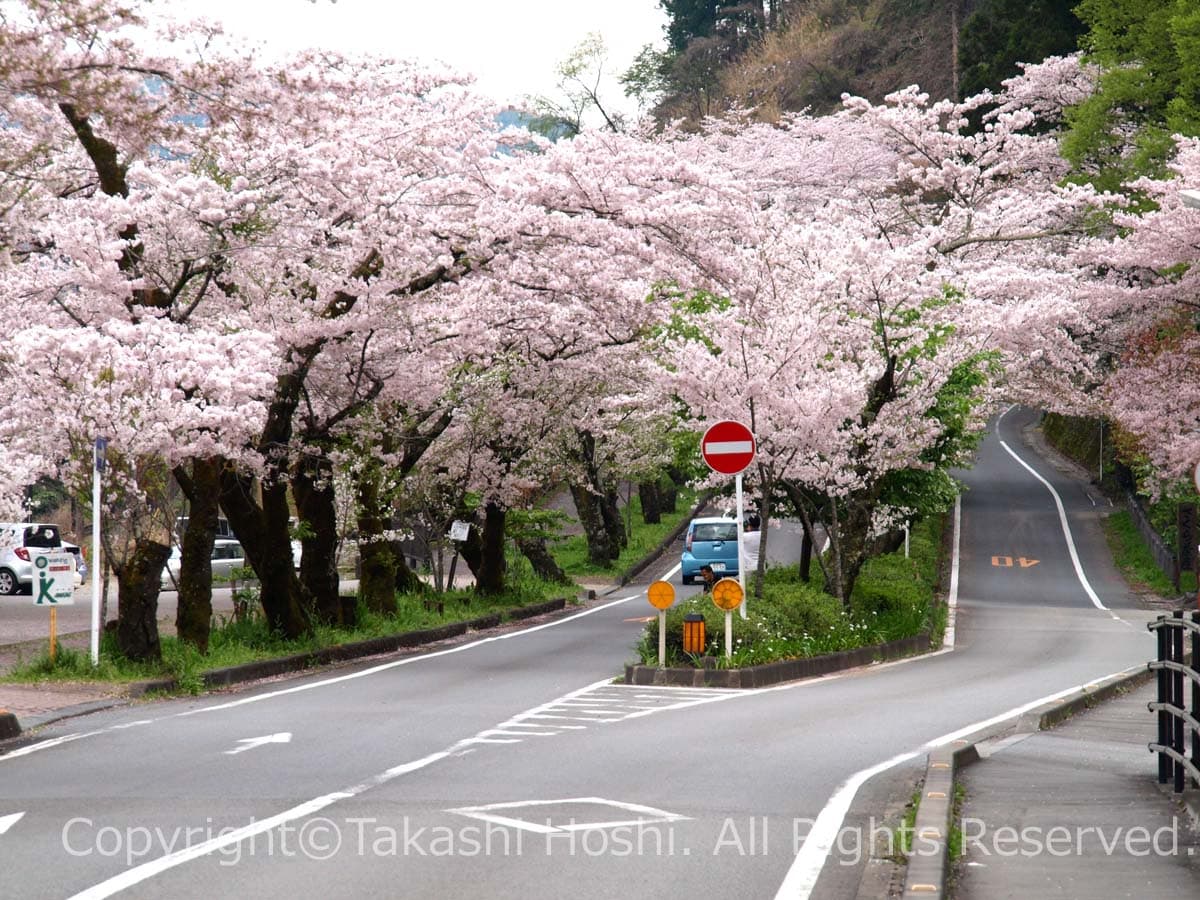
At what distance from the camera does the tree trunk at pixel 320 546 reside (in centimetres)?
2298

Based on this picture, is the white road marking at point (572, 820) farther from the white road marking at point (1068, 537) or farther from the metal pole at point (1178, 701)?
the white road marking at point (1068, 537)

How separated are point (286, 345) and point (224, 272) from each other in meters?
1.57

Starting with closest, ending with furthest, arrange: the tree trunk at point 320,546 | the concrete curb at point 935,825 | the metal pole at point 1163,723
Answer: the concrete curb at point 935,825 < the metal pole at point 1163,723 < the tree trunk at point 320,546

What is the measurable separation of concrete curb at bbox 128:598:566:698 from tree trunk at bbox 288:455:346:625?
3.21 feet

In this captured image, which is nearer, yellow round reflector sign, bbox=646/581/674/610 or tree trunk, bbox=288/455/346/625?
yellow round reflector sign, bbox=646/581/674/610

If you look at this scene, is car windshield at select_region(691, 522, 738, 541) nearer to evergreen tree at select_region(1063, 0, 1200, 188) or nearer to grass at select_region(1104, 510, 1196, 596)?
grass at select_region(1104, 510, 1196, 596)

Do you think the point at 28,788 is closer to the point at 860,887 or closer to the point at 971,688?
the point at 860,887

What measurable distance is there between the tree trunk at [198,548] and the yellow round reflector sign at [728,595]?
21.4 ft

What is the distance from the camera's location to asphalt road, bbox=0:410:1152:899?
6910 millimetres

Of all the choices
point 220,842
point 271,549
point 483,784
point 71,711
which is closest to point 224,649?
point 271,549

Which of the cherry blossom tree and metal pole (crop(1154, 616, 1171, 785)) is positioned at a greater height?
the cherry blossom tree

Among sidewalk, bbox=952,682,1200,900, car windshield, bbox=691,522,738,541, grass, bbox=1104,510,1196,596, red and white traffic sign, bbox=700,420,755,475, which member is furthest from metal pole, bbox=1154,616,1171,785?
grass, bbox=1104,510,1196,596

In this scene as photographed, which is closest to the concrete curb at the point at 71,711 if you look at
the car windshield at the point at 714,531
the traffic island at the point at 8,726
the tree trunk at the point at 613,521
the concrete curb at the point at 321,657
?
the traffic island at the point at 8,726

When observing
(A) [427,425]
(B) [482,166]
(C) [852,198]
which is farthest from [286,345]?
(C) [852,198]
